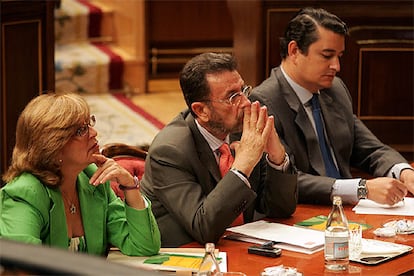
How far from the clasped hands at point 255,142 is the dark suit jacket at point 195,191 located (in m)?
0.06

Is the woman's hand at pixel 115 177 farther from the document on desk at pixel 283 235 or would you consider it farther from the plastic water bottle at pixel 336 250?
the plastic water bottle at pixel 336 250

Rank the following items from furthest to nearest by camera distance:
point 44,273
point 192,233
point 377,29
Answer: point 377,29 → point 192,233 → point 44,273

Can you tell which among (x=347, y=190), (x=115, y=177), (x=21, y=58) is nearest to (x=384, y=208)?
A: (x=347, y=190)

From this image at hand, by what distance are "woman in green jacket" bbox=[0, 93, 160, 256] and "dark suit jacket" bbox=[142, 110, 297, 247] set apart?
163 mm

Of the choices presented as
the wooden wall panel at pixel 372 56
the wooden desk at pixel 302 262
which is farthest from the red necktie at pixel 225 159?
the wooden wall panel at pixel 372 56

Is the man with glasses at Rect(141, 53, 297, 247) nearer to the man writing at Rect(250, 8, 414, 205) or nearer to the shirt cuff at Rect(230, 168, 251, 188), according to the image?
the shirt cuff at Rect(230, 168, 251, 188)

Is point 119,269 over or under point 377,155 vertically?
over

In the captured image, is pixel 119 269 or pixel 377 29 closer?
pixel 119 269

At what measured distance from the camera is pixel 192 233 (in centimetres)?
299

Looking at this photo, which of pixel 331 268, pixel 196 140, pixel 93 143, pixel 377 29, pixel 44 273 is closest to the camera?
pixel 44 273

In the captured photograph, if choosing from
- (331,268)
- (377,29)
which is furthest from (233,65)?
(377,29)

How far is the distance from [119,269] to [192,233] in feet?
6.69

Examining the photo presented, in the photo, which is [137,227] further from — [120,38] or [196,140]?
[120,38]

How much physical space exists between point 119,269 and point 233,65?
7.79 ft
